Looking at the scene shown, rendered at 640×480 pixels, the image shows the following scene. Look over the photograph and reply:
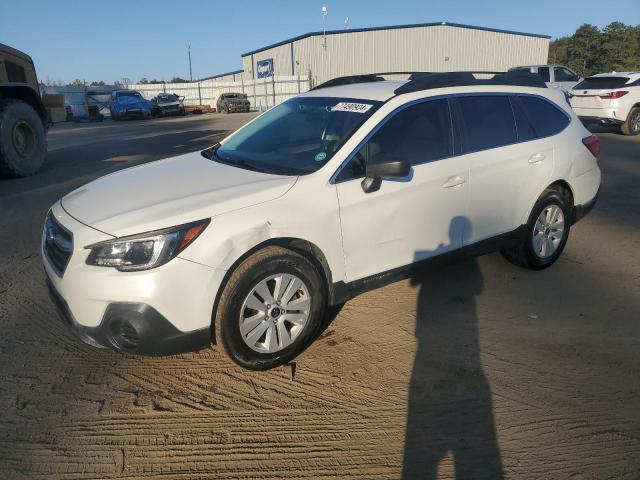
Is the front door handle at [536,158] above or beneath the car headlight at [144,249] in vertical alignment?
above

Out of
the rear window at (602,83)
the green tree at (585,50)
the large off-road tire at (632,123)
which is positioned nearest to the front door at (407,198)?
the rear window at (602,83)

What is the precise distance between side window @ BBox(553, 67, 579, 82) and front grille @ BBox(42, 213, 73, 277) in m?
19.7

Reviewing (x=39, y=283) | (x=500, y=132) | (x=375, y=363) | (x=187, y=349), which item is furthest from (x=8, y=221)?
(x=500, y=132)

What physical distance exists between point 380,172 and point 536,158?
193 cm

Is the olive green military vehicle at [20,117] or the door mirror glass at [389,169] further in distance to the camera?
the olive green military vehicle at [20,117]

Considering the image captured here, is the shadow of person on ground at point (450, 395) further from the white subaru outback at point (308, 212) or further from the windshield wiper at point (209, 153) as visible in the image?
the windshield wiper at point (209, 153)

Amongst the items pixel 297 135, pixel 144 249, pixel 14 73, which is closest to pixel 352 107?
pixel 297 135

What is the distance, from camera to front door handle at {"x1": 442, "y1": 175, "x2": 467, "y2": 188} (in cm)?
379

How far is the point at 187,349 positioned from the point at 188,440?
50 cm

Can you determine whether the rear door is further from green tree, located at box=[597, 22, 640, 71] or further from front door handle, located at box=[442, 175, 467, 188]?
green tree, located at box=[597, 22, 640, 71]

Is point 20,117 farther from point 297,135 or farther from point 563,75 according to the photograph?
point 563,75

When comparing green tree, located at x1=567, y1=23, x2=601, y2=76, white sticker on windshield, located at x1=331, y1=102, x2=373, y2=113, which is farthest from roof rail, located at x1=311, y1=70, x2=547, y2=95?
green tree, located at x1=567, y1=23, x2=601, y2=76

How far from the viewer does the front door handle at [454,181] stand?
379cm

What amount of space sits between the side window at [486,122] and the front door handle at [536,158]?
0.22 m
